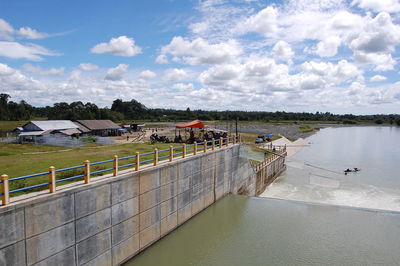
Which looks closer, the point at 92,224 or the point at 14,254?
the point at 14,254

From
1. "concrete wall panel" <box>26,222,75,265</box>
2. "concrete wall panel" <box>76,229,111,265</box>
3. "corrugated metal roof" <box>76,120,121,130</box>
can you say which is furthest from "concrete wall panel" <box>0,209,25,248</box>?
"corrugated metal roof" <box>76,120,121,130</box>

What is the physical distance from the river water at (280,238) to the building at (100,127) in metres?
32.6

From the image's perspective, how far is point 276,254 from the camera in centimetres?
1359

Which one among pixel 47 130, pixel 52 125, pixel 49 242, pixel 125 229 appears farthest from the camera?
pixel 52 125

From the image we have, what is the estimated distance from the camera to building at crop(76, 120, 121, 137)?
46669 millimetres

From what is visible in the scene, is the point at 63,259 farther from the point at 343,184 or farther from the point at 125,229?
the point at 343,184

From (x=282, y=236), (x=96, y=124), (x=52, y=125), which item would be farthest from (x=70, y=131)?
(x=282, y=236)

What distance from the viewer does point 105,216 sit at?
1080cm

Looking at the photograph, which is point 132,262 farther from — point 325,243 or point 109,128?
point 109,128

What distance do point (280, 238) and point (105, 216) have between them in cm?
916

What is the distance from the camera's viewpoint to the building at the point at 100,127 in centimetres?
4667

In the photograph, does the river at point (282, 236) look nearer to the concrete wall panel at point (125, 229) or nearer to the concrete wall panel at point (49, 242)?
the concrete wall panel at point (125, 229)

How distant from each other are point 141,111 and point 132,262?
433 feet

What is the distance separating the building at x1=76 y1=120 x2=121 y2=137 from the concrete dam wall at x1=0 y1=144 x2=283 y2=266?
3337cm
